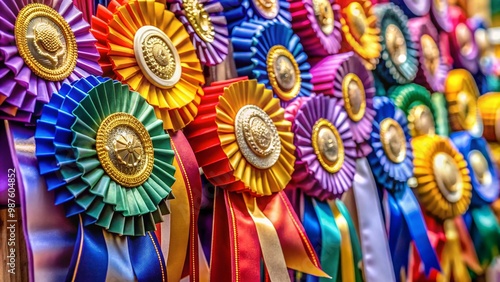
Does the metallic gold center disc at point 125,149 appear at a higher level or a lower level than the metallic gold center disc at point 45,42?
lower

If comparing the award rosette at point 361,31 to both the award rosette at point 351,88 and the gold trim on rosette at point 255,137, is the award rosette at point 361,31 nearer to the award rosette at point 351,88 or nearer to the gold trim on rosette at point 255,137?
the award rosette at point 351,88

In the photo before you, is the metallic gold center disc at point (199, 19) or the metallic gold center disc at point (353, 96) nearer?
the metallic gold center disc at point (199, 19)

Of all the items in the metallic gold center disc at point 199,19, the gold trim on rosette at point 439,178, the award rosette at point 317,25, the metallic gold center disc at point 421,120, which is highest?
the award rosette at point 317,25

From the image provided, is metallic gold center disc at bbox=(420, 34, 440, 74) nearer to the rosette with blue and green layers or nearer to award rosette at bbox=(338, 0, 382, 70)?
award rosette at bbox=(338, 0, 382, 70)

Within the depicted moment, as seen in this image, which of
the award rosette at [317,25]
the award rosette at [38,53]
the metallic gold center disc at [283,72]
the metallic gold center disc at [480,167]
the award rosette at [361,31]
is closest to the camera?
the award rosette at [38,53]

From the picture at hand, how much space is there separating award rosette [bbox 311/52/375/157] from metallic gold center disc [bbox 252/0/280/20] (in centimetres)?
12

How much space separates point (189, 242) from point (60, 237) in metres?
0.18

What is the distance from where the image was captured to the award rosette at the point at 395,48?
45.0 inches

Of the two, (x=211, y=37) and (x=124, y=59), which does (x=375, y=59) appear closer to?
Result: (x=211, y=37)

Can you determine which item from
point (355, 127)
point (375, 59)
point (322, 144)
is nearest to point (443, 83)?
point (375, 59)

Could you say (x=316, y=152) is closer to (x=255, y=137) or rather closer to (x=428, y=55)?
(x=255, y=137)

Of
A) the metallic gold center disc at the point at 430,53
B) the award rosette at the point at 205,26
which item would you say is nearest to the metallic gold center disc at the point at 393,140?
the metallic gold center disc at the point at 430,53

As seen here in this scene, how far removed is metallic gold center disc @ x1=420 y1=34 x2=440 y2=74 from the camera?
130cm

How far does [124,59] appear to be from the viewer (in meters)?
0.62
